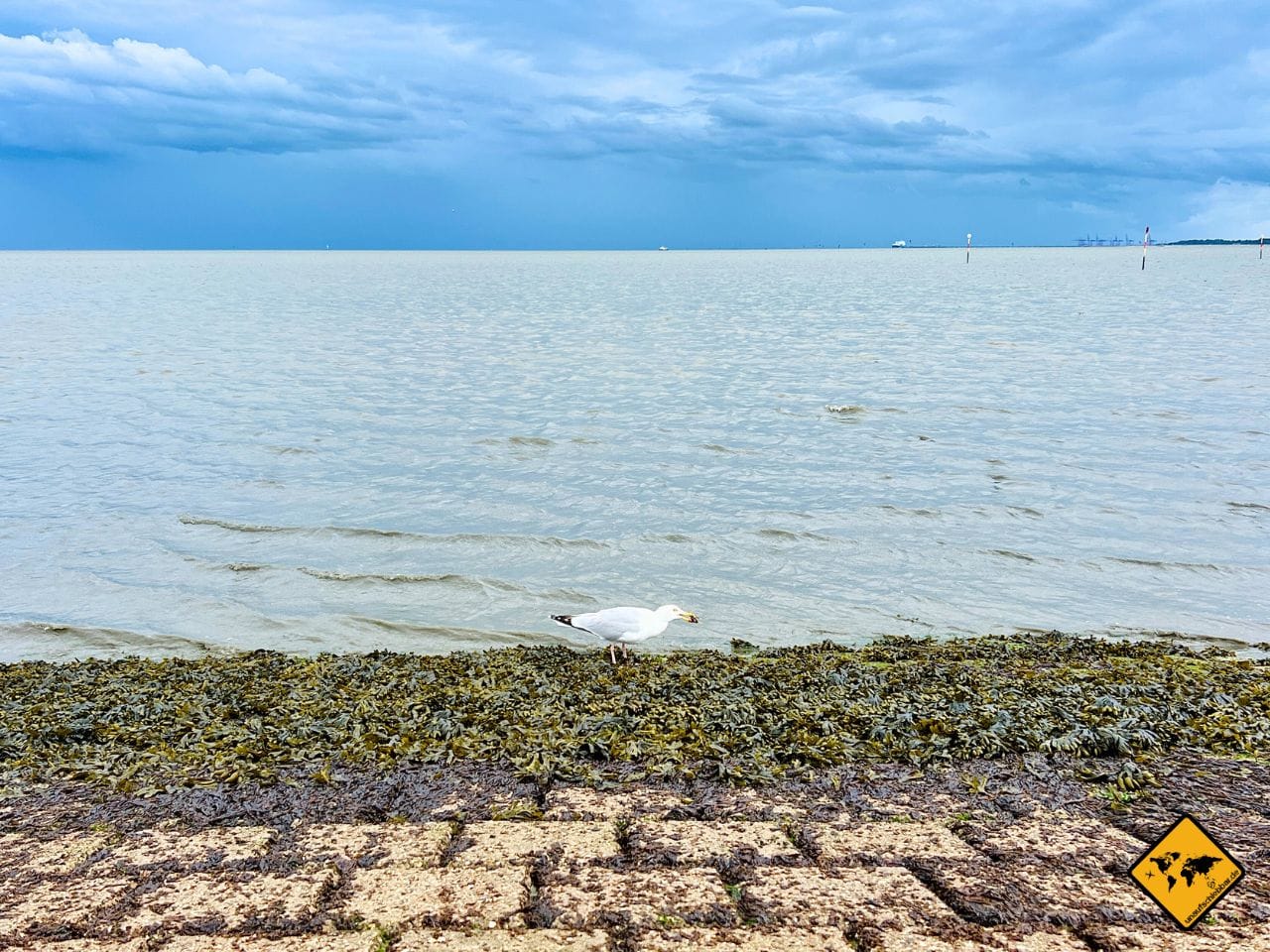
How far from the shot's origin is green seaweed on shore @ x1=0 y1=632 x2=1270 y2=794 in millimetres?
6926

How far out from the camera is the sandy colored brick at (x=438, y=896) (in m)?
4.76

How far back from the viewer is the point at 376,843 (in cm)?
562

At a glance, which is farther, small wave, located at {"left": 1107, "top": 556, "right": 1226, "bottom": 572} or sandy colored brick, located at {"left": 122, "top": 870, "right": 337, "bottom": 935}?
small wave, located at {"left": 1107, "top": 556, "right": 1226, "bottom": 572}

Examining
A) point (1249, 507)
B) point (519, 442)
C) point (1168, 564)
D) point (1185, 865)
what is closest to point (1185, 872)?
point (1185, 865)

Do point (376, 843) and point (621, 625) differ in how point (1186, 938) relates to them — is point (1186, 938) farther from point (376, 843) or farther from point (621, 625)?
point (621, 625)

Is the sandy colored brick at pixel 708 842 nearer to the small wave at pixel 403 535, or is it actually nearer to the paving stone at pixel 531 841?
the paving stone at pixel 531 841

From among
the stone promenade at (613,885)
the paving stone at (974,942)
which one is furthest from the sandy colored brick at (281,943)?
the paving stone at (974,942)

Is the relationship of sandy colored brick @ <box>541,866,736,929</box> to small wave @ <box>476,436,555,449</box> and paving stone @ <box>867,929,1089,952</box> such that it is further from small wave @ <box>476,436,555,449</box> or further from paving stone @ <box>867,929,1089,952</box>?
small wave @ <box>476,436,555,449</box>

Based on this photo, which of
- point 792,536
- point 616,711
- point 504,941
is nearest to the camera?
point 504,941

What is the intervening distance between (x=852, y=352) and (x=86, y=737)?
33602 mm

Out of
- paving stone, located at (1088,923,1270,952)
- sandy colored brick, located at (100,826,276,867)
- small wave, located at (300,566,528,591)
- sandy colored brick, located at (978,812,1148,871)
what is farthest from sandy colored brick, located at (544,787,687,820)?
small wave, located at (300,566,528,591)

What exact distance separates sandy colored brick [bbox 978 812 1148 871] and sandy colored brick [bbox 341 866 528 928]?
2587 mm

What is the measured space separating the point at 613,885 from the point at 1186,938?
2640 millimetres

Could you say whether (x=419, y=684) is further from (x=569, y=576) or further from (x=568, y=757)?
(x=569, y=576)
